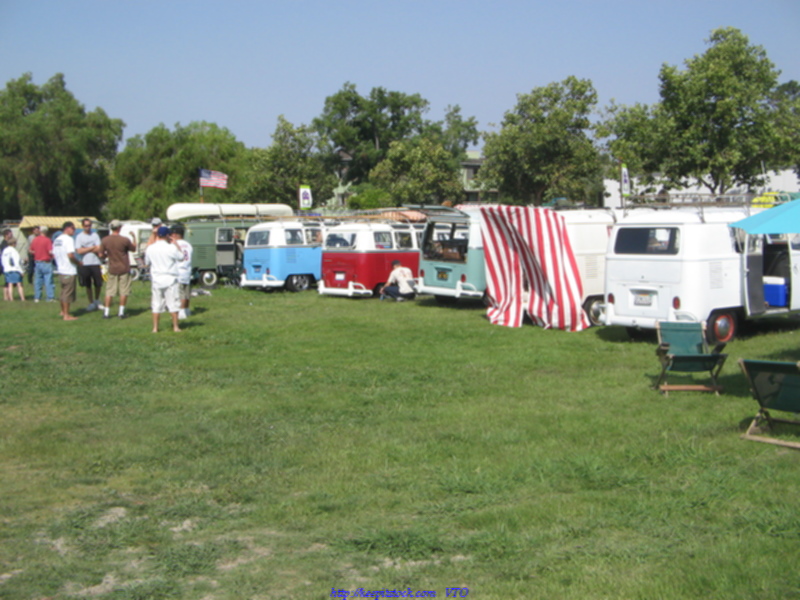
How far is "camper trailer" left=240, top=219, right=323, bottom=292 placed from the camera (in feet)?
72.5

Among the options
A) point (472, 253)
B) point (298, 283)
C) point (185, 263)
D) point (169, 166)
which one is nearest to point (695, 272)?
point (472, 253)

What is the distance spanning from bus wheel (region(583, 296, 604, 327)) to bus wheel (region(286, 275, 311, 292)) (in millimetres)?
9911

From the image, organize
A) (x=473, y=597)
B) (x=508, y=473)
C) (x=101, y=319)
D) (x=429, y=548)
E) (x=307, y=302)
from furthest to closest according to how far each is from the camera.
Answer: (x=307, y=302)
(x=101, y=319)
(x=508, y=473)
(x=429, y=548)
(x=473, y=597)

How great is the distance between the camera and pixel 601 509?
5383mm

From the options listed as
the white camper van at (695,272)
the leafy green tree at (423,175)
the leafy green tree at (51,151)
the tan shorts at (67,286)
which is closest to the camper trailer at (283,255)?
the tan shorts at (67,286)

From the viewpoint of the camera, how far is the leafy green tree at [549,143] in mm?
31781

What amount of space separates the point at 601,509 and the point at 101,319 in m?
13.0

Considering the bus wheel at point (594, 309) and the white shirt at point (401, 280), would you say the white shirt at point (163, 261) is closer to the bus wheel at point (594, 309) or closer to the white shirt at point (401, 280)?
the white shirt at point (401, 280)

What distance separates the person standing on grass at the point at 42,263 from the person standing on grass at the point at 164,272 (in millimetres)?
5831

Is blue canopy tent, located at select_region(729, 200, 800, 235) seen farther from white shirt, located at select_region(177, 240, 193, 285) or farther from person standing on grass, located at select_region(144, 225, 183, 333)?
white shirt, located at select_region(177, 240, 193, 285)

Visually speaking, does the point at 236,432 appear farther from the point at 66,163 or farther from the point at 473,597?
the point at 66,163

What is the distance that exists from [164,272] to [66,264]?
320 centimetres

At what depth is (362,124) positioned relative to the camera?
202 feet

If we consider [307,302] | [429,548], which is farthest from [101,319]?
[429,548]
